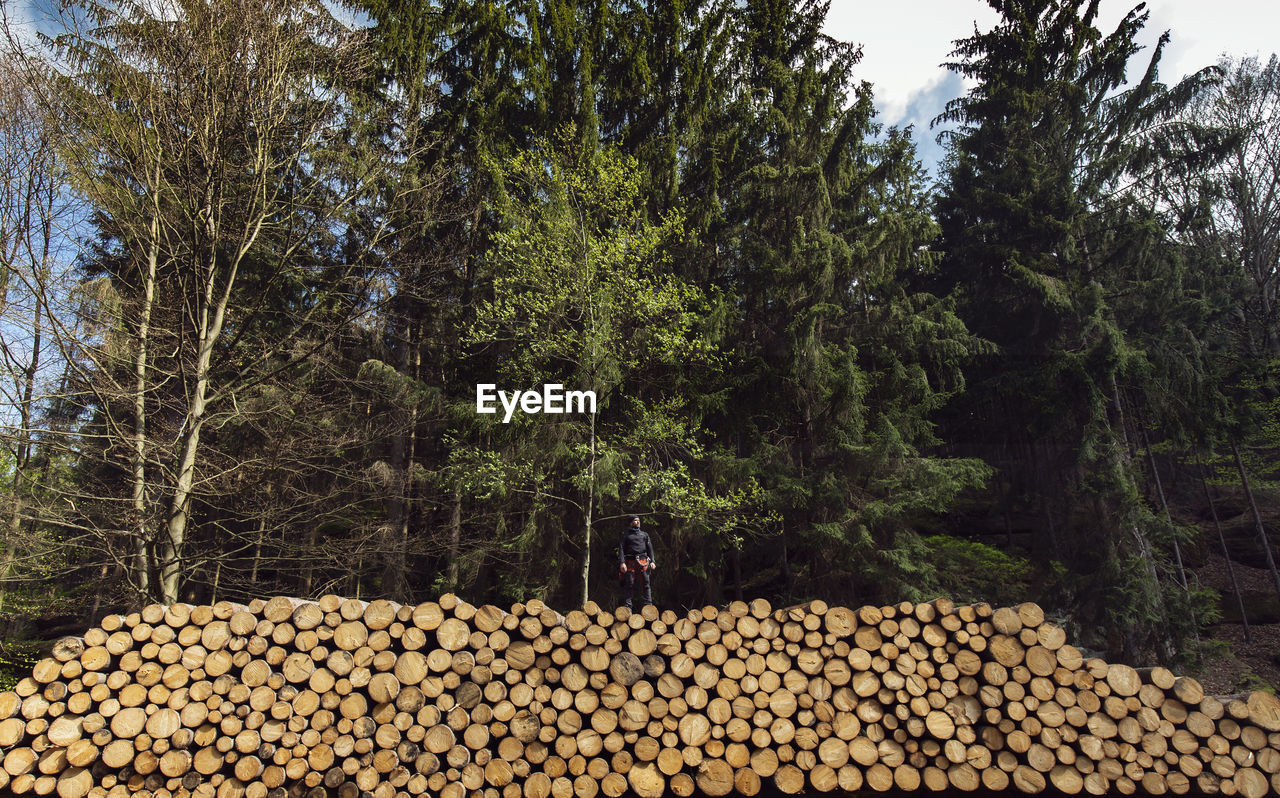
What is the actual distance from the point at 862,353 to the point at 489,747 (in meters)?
9.36

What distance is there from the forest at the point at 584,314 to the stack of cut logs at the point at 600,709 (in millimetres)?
1867

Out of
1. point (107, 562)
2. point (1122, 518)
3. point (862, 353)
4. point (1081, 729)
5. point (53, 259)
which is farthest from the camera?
point (862, 353)

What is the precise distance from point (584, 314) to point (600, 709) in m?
5.55

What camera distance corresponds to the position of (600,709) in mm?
5207

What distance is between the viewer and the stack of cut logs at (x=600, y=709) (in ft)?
15.9

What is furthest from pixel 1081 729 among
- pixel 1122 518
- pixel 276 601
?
pixel 1122 518

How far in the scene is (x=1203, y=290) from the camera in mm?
15297

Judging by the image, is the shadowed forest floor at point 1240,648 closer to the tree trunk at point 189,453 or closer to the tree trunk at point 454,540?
the tree trunk at point 454,540

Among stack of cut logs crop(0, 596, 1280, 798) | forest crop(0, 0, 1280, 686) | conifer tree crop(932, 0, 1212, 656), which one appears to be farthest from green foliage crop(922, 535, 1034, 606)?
stack of cut logs crop(0, 596, 1280, 798)

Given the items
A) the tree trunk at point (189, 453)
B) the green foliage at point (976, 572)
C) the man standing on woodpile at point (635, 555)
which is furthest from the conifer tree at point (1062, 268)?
the tree trunk at point (189, 453)

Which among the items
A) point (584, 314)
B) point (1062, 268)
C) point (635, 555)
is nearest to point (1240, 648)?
point (1062, 268)

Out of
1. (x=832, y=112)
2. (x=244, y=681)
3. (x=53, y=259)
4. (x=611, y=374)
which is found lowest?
(x=244, y=681)

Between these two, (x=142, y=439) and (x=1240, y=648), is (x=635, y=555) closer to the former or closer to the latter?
(x=142, y=439)

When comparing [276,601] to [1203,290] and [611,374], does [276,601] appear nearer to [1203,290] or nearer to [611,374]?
[611,374]
